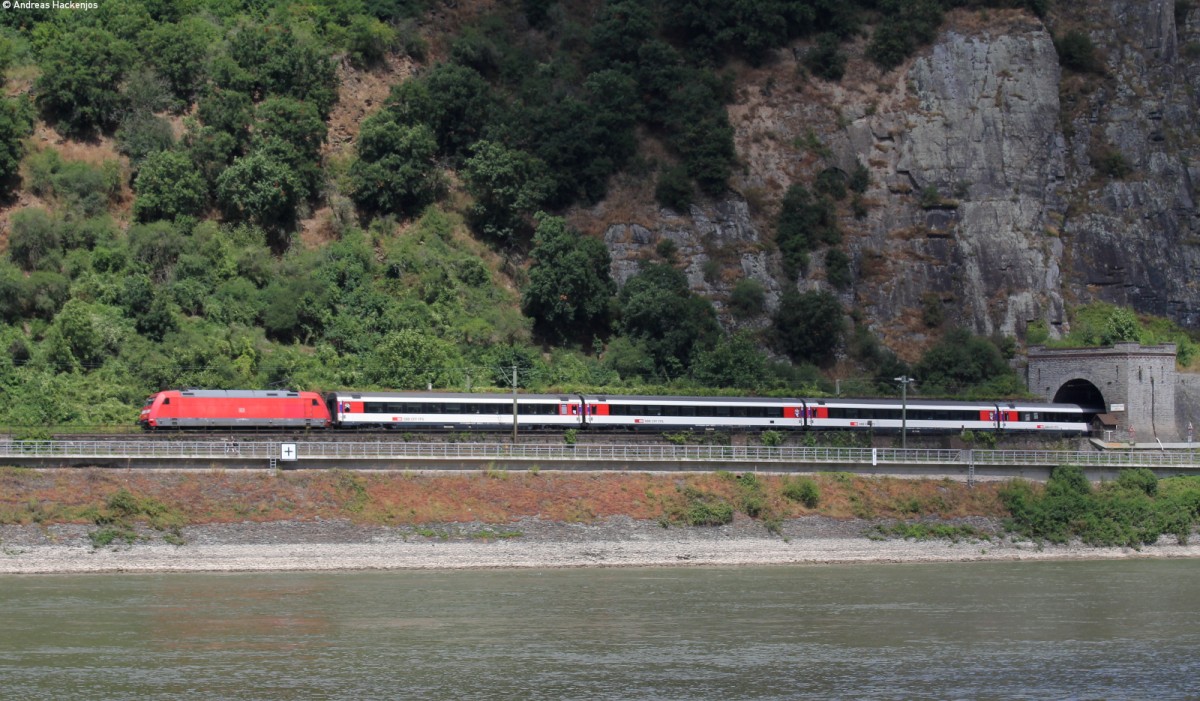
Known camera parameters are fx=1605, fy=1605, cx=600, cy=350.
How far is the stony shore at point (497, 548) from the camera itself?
6197 centimetres

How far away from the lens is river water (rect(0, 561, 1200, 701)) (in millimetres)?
44156

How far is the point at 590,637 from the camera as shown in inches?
1992

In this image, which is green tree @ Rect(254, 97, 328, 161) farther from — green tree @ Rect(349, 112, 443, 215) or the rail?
the rail

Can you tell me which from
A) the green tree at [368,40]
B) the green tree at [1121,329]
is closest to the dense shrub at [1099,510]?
the green tree at [1121,329]

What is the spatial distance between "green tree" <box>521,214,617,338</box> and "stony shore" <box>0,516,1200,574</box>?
2973cm

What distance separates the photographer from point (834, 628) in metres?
52.9

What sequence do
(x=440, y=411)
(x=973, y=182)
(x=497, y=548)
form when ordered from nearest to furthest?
(x=497, y=548)
(x=440, y=411)
(x=973, y=182)

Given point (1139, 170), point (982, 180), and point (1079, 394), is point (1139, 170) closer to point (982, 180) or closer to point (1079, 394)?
point (982, 180)

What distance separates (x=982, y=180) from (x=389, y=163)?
41431 millimetres

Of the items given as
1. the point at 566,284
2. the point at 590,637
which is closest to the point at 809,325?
the point at 566,284

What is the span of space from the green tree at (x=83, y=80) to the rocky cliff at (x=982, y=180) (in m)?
31.7

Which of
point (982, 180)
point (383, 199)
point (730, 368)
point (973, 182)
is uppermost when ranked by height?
point (982, 180)

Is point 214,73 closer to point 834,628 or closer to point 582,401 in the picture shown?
point 582,401

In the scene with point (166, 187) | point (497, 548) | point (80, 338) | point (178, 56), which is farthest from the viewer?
point (178, 56)
